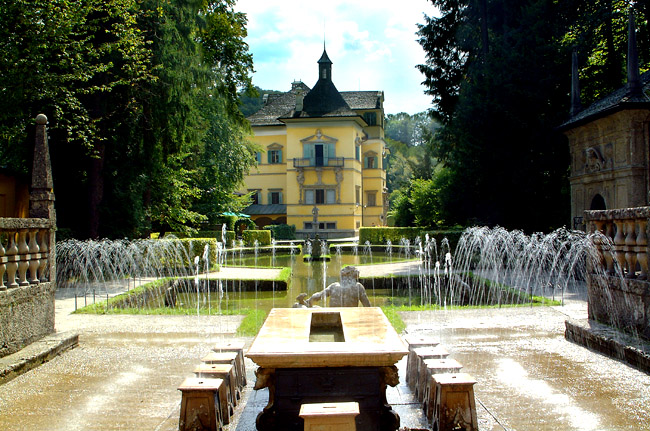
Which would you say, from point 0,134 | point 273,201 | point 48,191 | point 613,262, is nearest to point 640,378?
point 613,262

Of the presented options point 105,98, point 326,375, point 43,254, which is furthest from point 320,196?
point 326,375

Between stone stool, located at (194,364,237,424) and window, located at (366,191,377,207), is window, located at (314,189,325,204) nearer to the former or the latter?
window, located at (366,191,377,207)

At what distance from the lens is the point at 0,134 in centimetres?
1642

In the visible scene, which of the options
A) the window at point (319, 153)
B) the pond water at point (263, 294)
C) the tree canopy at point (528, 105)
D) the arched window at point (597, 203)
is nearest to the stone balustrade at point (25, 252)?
the pond water at point (263, 294)

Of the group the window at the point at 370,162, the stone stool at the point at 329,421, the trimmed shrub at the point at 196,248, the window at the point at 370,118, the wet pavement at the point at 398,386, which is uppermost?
the window at the point at 370,118

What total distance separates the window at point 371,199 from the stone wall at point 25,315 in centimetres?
4743

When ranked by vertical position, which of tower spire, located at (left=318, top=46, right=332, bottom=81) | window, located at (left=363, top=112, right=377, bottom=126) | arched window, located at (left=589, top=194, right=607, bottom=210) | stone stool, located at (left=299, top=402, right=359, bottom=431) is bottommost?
stone stool, located at (left=299, top=402, right=359, bottom=431)

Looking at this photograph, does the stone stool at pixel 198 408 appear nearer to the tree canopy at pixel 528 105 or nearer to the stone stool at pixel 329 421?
the stone stool at pixel 329 421

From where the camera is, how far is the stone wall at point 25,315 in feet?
23.9

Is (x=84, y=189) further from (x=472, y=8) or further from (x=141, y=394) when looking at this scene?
(x=472, y=8)

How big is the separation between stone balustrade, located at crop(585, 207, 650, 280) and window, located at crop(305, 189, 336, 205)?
41.4m

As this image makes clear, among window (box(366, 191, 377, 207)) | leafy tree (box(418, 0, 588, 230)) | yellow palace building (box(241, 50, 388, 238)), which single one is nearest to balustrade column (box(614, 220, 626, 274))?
leafy tree (box(418, 0, 588, 230))

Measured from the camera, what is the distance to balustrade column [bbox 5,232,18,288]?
7551 mm

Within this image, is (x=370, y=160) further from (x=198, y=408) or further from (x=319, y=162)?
(x=198, y=408)
